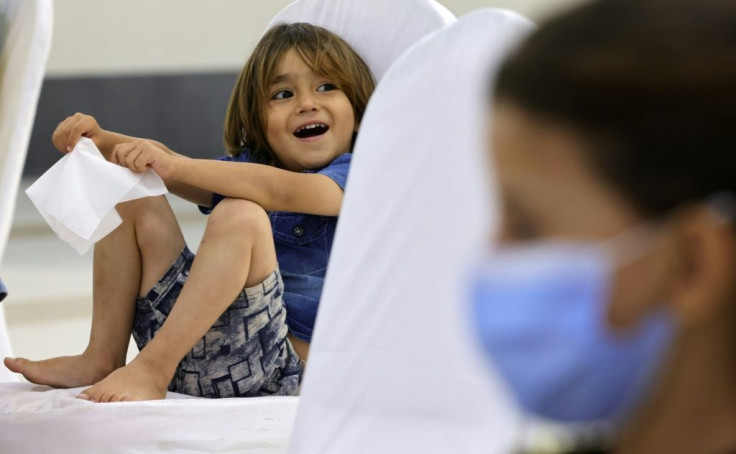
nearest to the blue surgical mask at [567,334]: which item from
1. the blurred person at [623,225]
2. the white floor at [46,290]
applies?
the blurred person at [623,225]

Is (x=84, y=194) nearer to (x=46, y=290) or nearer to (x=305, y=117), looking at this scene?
(x=305, y=117)

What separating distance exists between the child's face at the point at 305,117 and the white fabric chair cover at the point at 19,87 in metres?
0.44

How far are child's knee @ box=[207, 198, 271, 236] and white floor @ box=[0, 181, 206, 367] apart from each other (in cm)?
108

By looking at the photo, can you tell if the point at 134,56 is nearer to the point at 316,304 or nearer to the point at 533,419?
the point at 316,304

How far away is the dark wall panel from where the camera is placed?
5.13 meters

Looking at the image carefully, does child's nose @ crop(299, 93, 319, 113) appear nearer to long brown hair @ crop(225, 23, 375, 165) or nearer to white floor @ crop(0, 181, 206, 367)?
long brown hair @ crop(225, 23, 375, 165)

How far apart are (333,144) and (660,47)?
1.15 meters

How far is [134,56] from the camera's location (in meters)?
5.12

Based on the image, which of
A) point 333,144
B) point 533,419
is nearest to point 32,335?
point 333,144

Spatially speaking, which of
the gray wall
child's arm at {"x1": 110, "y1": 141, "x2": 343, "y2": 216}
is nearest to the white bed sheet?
child's arm at {"x1": 110, "y1": 141, "x2": 343, "y2": 216}

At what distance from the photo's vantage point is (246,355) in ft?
4.69

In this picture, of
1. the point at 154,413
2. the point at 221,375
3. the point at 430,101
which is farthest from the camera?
the point at 221,375

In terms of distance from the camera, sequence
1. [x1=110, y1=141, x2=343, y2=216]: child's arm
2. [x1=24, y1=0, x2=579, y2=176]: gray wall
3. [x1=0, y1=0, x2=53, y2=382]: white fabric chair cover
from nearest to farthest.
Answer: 1. [x1=0, y1=0, x2=53, y2=382]: white fabric chair cover
2. [x1=110, y1=141, x2=343, y2=216]: child's arm
3. [x1=24, y1=0, x2=579, y2=176]: gray wall

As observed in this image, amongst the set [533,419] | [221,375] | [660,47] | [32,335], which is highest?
[660,47]
